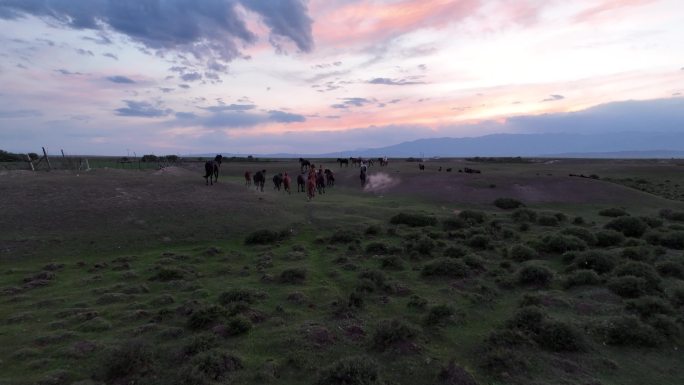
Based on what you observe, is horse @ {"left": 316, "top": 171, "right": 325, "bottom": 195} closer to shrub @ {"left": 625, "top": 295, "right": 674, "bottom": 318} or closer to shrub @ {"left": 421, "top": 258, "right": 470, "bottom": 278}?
shrub @ {"left": 421, "top": 258, "right": 470, "bottom": 278}

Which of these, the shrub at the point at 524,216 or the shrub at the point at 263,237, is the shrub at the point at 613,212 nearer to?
the shrub at the point at 524,216

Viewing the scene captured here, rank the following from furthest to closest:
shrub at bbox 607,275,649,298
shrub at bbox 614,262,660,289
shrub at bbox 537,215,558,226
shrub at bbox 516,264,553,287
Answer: shrub at bbox 537,215,558,226 < shrub at bbox 516,264,553,287 < shrub at bbox 614,262,660,289 < shrub at bbox 607,275,649,298

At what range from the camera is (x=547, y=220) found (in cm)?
2748

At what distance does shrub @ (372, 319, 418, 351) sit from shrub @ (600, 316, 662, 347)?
524 centimetres

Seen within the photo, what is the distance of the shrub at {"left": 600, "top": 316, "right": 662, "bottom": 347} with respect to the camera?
34.8 ft

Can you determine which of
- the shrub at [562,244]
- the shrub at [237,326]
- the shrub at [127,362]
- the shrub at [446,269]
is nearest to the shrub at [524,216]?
the shrub at [562,244]

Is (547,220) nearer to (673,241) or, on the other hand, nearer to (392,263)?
(673,241)

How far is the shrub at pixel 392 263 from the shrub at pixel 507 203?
67.2ft

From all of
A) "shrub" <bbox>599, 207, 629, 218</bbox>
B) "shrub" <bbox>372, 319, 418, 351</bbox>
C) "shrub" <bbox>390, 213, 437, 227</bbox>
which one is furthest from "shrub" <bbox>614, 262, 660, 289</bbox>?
"shrub" <bbox>599, 207, 629, 218</bbox>

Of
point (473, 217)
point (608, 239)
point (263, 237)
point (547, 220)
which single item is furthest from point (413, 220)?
point (608, 239)

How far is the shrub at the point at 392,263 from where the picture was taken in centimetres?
1773

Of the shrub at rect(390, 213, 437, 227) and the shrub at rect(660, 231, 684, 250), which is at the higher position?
the shrub at rect(390, 213, 437, 227)

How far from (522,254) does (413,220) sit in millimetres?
8553

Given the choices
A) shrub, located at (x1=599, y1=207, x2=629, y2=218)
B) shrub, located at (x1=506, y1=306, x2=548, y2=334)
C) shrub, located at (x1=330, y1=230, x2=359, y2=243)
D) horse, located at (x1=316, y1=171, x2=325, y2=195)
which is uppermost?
horse, located at (x1=316, y1=171, x2=325, y2=195)
